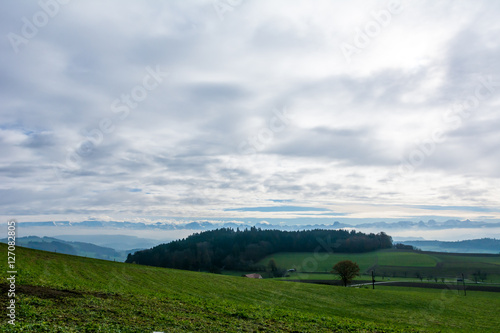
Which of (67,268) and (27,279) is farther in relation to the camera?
(67,268)

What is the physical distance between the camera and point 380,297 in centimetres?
5878

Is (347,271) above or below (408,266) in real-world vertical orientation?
above

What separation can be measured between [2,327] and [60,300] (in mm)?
6660

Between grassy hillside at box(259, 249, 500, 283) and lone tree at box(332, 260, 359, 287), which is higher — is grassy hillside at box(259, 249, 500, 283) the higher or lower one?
the lower one

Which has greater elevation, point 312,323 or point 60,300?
point 60,300

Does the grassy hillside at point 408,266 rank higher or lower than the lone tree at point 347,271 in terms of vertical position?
lower

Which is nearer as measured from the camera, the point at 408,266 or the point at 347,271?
the point at 347,271

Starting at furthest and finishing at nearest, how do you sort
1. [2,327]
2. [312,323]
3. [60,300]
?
[312,323] < [60,300] < [2,327]

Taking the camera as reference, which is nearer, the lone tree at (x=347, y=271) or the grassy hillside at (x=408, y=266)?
the lone tree at (x=347, y=271)

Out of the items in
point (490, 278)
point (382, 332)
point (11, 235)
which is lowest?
point (490, 278)

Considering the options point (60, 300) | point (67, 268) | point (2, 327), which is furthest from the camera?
point (67, 268)

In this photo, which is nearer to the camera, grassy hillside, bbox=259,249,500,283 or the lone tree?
the lone tree

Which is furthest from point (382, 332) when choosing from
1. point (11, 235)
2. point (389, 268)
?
point (389, 268)

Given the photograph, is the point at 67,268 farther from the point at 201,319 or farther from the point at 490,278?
the point at 490,278
